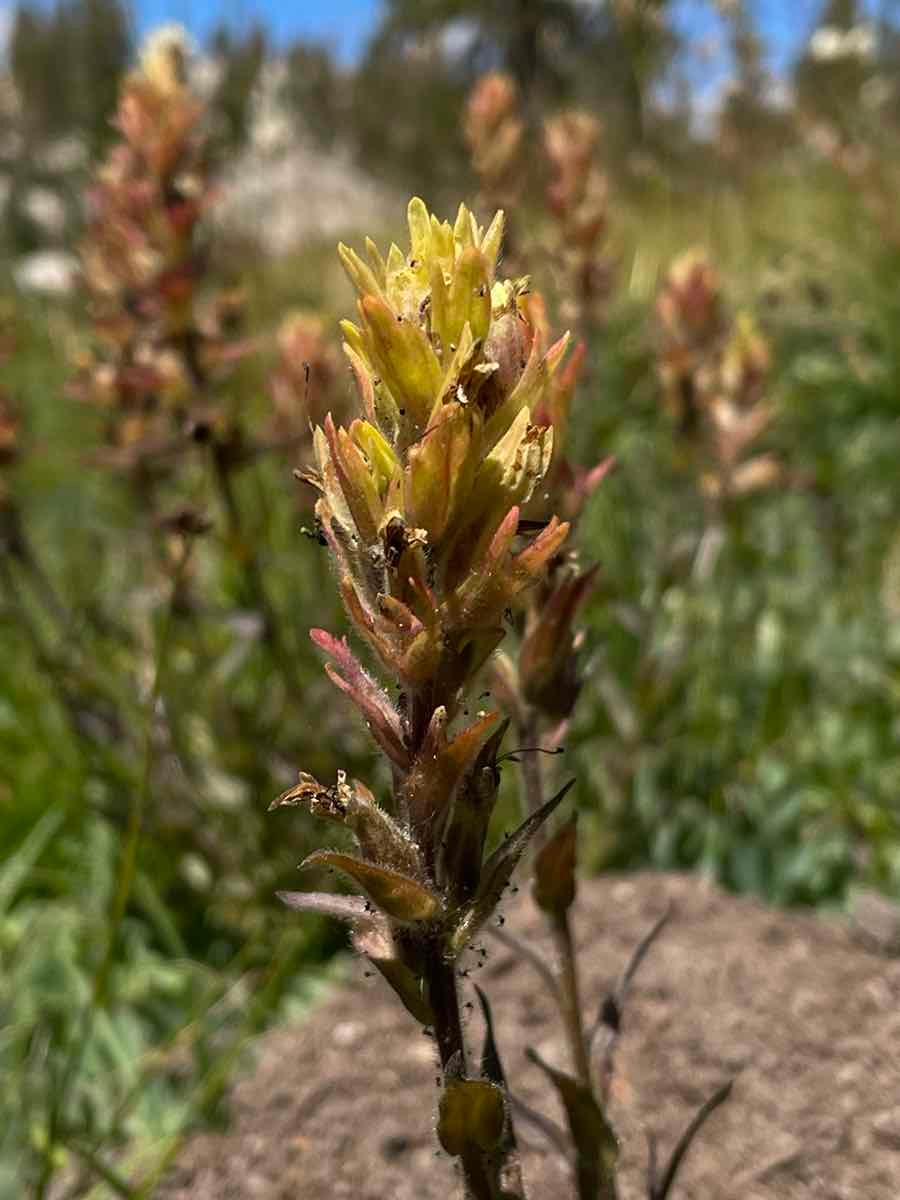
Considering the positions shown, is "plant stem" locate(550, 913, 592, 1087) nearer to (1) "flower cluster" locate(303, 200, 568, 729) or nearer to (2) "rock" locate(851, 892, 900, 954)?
(1) "flower cluster" locate(303, 200, 568, 729)

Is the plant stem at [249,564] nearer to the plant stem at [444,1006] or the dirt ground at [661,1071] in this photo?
the dirt ground at [661,1071]

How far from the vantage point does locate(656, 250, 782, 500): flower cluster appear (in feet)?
8.34

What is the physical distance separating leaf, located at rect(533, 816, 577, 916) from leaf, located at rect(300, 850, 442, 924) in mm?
252

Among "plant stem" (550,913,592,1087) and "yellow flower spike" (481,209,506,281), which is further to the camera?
"plant stem" (550,913,592,1087)

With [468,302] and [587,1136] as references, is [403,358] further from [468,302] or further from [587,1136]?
[587,1136]

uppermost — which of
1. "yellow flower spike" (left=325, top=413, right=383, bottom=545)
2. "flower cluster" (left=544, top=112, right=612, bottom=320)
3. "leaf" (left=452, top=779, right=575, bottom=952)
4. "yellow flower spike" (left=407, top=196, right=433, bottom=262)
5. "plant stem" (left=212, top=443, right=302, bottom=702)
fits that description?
"flower cluster" (left=544, top=112, right=612, bottom=320)

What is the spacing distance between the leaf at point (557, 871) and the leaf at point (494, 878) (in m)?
0.20

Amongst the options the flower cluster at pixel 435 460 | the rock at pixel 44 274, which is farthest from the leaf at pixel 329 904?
the rock at pixel 44 274

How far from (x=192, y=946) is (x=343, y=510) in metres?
1.82

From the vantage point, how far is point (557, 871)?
1.04 meters

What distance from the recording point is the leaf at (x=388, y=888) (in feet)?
2.46

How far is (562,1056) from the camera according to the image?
5.39 ft

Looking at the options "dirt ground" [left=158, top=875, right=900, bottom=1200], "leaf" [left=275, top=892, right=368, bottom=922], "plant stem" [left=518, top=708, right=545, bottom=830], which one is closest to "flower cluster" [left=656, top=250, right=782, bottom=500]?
"dirt ground" [left=158, top=875, right=900, bottom=1200]

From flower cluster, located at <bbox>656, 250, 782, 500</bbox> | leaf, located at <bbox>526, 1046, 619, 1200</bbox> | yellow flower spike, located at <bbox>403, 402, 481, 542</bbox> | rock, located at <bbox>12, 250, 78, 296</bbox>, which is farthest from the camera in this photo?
rock, located at <bbox>12, 250, 78, 296</bbox>
